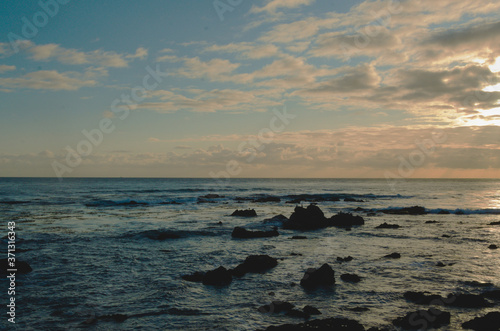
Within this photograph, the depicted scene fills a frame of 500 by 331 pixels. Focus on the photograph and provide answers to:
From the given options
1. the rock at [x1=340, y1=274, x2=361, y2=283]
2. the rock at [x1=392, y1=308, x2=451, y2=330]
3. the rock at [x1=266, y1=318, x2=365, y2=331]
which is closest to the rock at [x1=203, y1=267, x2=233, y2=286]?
the rock at [x1=340, y1=274, x2=361, y2=283]

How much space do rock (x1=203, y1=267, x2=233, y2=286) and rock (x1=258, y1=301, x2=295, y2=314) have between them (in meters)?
3.13

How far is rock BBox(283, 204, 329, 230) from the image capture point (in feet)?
102

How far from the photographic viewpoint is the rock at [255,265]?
15387 mm

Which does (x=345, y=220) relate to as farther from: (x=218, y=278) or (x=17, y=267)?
(x=17, y=267)

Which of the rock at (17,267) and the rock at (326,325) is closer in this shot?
the rock at (326,325)

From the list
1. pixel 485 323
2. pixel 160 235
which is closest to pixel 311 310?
pixel 485 323

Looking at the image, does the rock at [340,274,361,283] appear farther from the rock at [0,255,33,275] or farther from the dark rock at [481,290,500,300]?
the rock at [0,255,33,275]

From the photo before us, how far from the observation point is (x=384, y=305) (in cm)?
1140

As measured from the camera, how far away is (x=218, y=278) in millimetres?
13969

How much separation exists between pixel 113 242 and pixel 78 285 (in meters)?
10.00

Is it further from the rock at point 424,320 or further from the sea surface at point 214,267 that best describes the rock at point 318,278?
the rock at point 424,320

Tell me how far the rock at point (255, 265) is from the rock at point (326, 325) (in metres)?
5.92

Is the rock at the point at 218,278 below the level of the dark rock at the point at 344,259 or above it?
above

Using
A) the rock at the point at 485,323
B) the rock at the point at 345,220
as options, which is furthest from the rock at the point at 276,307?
the rock at the point at 345,220
